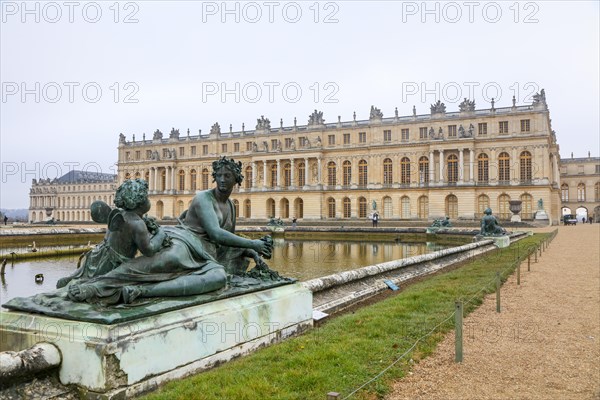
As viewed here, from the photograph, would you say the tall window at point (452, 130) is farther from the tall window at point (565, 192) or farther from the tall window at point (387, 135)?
the tall window at point (565, 192)

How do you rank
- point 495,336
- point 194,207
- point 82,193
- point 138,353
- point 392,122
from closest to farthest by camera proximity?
point 138,353 → point 194,207 → point 495,336 → point 392,122 → point 82,193

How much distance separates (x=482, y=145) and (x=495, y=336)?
50444 mm

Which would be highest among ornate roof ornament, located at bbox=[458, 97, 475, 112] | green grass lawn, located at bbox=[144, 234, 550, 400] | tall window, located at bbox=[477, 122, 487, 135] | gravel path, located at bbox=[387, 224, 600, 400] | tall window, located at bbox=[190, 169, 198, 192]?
ornate roof ornament, located at bbox=[458, 97, 475, 112]

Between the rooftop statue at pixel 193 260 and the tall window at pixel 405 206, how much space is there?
172ft

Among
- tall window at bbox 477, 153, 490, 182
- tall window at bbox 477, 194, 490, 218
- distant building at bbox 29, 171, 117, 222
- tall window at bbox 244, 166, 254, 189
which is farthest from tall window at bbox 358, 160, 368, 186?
distant building at bbox 29, 171, 117, 222

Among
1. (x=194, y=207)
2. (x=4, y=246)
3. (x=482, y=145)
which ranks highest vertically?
(x=482, y=145)

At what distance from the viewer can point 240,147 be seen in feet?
218

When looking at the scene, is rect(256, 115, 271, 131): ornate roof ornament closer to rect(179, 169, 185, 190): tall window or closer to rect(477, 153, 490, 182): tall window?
rect(179, 169, 185, 190): tall window

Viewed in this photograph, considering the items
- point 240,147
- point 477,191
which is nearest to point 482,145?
point 477,191

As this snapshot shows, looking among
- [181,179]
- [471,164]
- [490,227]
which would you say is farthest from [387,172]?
[490,227]

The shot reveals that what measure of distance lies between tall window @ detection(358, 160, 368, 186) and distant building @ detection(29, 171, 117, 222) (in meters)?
54.2

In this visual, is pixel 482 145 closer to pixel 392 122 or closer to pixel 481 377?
pixel 392 122

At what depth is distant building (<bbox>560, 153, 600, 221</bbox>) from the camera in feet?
253

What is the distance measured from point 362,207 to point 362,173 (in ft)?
13.8
